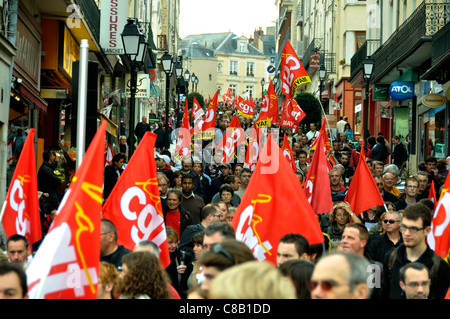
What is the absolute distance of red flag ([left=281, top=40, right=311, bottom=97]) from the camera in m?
19.8

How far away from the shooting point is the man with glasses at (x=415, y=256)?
7172mm

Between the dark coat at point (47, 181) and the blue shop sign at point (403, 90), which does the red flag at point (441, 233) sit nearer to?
the dark coat at point (47, 181)

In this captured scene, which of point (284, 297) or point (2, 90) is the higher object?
point (2, 90)

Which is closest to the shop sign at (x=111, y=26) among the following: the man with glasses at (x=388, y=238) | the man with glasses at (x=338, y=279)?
the man with glasses at (x=388, y=238)

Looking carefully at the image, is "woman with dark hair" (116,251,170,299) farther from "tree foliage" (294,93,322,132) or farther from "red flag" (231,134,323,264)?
"tree foliage" (294,93,322,132)

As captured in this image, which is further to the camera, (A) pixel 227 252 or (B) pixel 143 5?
(B) pixel 143 5

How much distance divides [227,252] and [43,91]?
1529cm

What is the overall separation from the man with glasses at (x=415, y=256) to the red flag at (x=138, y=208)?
216 centimetres

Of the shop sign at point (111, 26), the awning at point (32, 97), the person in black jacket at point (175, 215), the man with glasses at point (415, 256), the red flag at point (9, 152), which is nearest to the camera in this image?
the man with glasses at point (415, 256)

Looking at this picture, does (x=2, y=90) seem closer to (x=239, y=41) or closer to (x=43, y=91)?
(x=43, y=91)

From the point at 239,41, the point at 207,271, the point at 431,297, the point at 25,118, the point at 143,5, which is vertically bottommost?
the point at 431,297

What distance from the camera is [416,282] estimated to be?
656 centimetres
